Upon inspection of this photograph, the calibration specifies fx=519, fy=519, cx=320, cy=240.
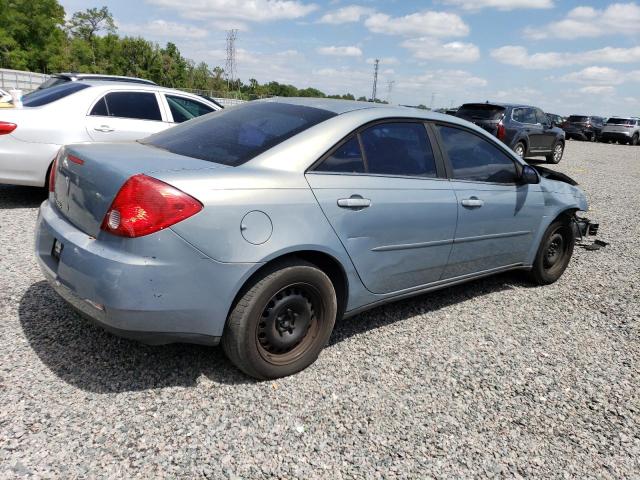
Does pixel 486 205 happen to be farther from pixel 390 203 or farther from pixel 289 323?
pixel 289 323

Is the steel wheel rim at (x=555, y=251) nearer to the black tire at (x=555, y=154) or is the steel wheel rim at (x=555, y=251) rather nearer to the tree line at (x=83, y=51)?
the black tire at (x=555, y=154)

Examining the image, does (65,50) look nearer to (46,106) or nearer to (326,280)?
(46,106)

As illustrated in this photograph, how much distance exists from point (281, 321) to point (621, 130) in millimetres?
35969

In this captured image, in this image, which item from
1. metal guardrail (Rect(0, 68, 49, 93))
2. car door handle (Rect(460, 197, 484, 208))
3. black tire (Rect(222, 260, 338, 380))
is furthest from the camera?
metal guardrail (Rect(0, 68, 49, 93))

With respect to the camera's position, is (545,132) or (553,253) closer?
(553,253)

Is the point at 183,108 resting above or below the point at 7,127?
above

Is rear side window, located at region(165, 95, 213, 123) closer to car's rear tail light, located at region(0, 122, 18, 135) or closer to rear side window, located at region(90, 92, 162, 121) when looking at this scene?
rear side window, located at region(90, 92, 162, 121)

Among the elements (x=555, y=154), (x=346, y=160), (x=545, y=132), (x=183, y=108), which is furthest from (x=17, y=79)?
(x=346, y=160)

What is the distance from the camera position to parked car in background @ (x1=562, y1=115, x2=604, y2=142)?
105 feet

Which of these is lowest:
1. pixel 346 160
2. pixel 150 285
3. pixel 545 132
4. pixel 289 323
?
pixel 289 323

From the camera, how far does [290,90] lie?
79000mm

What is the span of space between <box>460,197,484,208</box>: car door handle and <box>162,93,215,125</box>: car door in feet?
14.3

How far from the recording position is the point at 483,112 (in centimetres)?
1370

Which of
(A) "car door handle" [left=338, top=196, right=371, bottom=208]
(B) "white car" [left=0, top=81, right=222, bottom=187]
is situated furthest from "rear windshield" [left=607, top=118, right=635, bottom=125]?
(A) "car door handle" [left=338, top=196, right=371, bottom=208]
